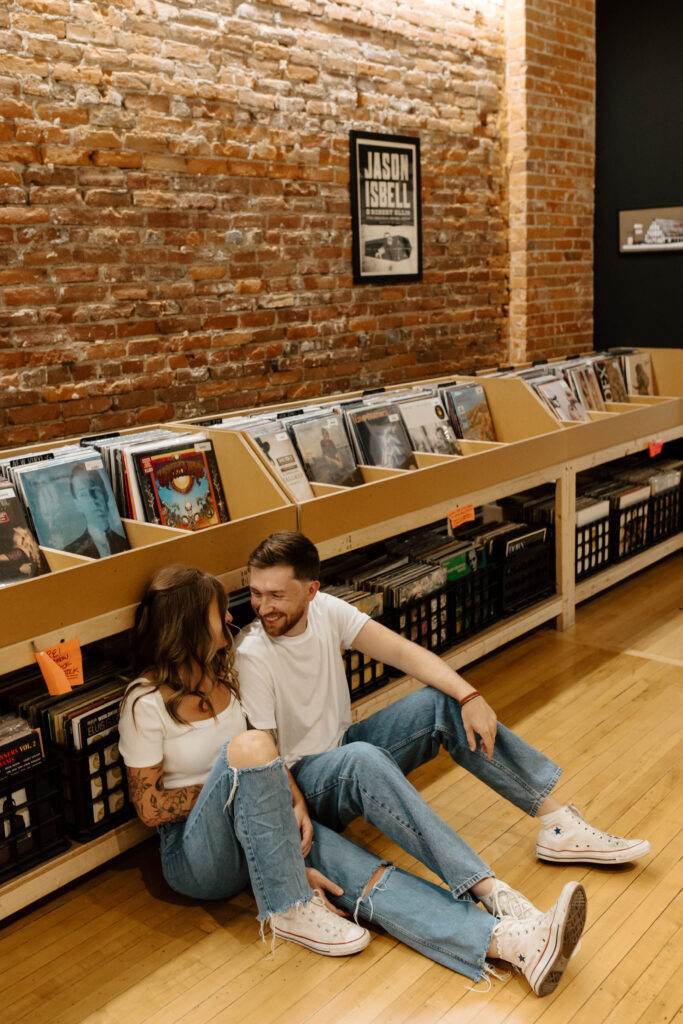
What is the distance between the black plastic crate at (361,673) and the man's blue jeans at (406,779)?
1.75 feet

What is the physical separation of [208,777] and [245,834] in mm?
171

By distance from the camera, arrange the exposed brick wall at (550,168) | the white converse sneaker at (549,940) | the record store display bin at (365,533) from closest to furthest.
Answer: the white converse sneaker at (549,940) < the record store display bin at (365,533) < the exposed brick wall at (550,168)

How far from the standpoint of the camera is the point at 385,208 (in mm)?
4676

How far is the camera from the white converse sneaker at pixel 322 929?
2.25m

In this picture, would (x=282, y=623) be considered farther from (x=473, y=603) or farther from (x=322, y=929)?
(x=473, y=603)

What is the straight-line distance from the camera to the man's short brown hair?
99.0 inches

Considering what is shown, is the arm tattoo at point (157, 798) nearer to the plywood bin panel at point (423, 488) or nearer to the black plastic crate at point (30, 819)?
the black plastic crate at point (30, 819)

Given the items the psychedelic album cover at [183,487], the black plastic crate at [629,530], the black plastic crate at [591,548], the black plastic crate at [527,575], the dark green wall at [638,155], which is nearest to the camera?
the psychedelic album cover at [183,487]

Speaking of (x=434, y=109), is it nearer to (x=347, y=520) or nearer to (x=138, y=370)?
(x=138, y=370)

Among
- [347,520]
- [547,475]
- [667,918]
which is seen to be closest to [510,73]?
[547,475]

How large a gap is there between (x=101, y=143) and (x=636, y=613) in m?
3.14

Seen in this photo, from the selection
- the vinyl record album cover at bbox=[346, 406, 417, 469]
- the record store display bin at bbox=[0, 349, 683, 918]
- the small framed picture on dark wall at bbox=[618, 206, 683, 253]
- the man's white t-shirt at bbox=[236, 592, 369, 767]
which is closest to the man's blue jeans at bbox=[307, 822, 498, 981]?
the man's white t-shirt at bbox=[236, 592, 369, 767]

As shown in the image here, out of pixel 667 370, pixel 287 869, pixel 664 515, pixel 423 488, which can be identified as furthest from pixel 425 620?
pixel 667 370

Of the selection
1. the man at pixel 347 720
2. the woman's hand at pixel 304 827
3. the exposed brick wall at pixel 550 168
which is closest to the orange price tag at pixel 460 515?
the man at pixel 347 720
